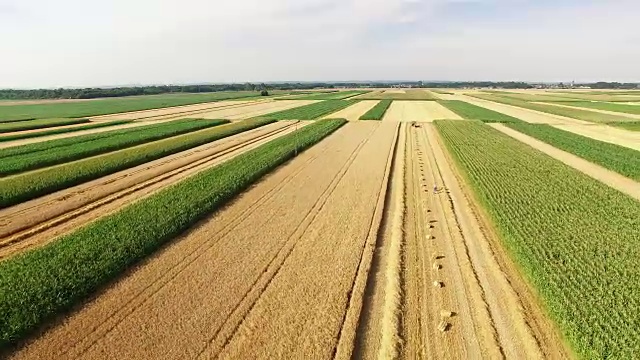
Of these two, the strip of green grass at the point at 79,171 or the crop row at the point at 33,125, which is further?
the crop row at the point at 33,125

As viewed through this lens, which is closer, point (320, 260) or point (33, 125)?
point (320, 260)

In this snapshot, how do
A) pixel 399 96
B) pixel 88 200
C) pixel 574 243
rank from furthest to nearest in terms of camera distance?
pixel 399 96, pixel 88 200, pixel 574 243

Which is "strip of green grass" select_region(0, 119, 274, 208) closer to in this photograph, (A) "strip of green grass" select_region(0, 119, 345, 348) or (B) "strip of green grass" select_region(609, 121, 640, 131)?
(A) "strip of green grass" select_region(0, 119, 345, 348)

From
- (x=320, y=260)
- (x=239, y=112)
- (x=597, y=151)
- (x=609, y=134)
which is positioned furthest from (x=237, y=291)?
(x=239, y=112)

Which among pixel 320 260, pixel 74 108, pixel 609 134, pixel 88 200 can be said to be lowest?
pixel 74 108

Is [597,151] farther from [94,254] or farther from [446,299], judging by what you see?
[94,254]

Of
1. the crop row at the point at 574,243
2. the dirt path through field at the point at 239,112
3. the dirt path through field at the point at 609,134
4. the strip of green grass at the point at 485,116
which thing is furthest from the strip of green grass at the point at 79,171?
the dirt path through field at the point at 609,134

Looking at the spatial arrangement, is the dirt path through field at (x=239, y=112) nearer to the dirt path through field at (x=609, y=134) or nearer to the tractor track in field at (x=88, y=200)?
the tractor track in field at (x=88, y=200)
